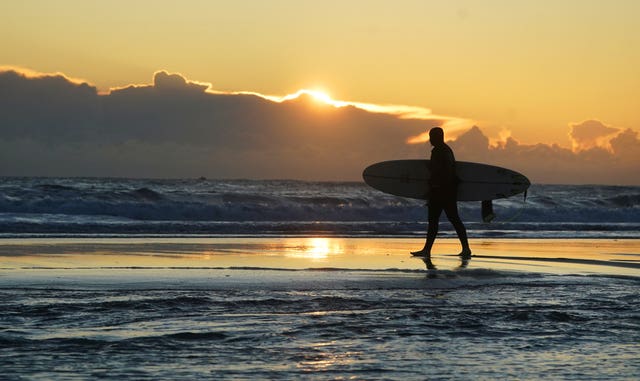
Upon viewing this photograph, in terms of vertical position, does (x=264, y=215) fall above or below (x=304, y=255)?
above

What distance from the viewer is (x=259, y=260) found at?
1428cm

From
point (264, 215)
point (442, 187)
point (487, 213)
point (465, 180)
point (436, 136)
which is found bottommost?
point (264, 215)

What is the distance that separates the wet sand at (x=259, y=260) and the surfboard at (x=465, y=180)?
1126 millimetres

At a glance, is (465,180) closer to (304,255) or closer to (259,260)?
(304,255)

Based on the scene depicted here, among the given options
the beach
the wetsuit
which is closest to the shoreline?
the beach

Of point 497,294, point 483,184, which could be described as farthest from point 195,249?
point 497,294

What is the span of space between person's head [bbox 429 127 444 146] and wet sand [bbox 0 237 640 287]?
1938 mm

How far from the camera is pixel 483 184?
18219 millimetres

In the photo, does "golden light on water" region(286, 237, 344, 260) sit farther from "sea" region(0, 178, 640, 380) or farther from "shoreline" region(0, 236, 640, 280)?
"sea" region(0, 178, 640, 380)

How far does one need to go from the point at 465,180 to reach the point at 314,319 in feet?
36.3

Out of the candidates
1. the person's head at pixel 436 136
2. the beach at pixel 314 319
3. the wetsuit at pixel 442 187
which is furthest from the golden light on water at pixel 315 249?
the person's head at pixel 436 136

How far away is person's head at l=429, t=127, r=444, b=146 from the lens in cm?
1548

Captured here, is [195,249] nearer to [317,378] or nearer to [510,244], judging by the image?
[510,244]

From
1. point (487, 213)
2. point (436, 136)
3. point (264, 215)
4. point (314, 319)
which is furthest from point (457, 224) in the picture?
point (264, 215)
